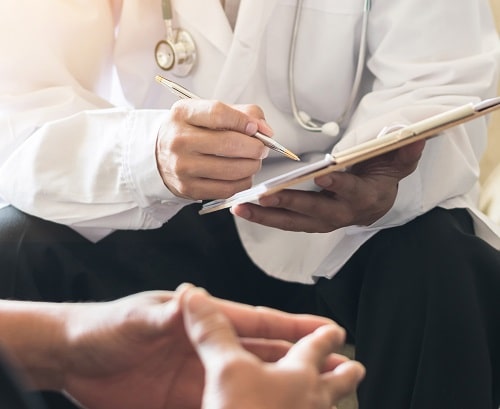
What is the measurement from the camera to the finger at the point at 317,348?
0.41 meters

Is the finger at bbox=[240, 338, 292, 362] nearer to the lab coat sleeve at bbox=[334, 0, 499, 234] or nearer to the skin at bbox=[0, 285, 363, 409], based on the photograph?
the skin at bbox=[0, 285, 363, 409]

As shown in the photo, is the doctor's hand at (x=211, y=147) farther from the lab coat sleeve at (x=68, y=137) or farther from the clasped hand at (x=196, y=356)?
the clasped hand at (x=196, y=356)

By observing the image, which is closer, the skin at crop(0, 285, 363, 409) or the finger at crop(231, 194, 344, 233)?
the skin at crop(0, 285, 363, 409)

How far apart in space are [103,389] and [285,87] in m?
0.43

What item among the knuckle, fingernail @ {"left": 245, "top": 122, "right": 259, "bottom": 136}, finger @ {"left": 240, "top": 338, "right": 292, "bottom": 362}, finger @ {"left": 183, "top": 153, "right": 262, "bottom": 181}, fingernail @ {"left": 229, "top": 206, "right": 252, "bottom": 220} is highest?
the knuckle

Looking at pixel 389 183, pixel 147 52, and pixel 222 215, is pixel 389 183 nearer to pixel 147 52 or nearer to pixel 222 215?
pixel 222 215

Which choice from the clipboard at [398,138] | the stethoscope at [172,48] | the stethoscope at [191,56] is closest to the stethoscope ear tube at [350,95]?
the stethoscope at [191,56]

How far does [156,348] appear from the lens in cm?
50

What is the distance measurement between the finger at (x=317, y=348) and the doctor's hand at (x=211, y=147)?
24cm

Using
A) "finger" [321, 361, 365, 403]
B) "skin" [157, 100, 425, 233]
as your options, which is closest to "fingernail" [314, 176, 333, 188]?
"skin" [157, 100, 425, 233]

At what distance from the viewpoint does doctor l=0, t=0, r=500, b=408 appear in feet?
2.24

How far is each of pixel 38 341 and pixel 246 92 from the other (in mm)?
411

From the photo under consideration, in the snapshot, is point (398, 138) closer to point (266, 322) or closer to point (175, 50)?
point (266, 322)

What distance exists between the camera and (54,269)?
0.74m
